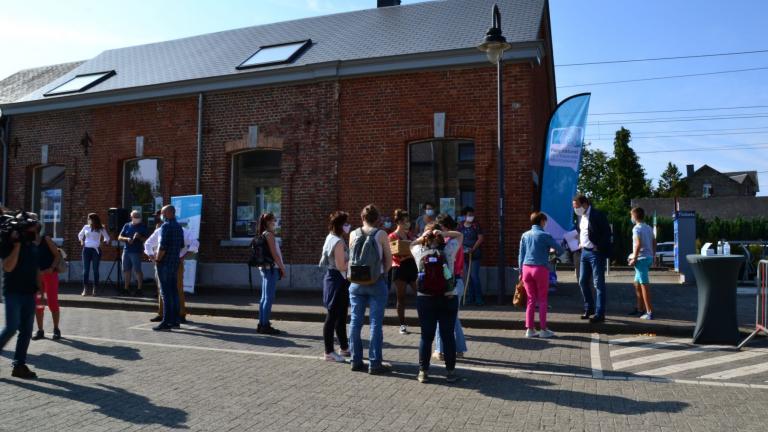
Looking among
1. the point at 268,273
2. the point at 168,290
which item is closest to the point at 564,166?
the point at 268,273

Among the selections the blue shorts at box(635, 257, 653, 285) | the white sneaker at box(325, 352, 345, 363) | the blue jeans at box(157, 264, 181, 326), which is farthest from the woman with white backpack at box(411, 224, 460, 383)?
the blue jeans at box(157, 264, 181, 326)

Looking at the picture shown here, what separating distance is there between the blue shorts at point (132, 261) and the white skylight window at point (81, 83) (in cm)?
656

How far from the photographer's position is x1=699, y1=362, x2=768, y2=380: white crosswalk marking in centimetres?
618

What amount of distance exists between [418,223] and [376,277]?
5504 mm

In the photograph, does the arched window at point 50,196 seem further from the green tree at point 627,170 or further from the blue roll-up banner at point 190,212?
the green tree at point 627,170

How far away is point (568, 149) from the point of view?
12.1 m

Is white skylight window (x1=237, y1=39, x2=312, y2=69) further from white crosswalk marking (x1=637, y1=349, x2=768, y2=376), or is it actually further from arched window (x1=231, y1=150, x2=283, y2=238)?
white crosswalk marking (x1=637, y1=349, x2=768, y2=376)

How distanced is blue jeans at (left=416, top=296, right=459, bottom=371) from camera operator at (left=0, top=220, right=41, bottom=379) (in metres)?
3.93

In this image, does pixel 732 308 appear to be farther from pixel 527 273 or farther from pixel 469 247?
pixel 469 247

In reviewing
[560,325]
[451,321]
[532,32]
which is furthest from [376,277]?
[532,32]

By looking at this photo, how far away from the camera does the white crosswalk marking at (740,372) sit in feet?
20.3

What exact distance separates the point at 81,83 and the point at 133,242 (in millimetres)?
7597

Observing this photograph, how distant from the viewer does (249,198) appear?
50.4ft

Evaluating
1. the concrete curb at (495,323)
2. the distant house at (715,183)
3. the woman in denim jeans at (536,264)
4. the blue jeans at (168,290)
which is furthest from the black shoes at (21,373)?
the distant house at (715,183)
